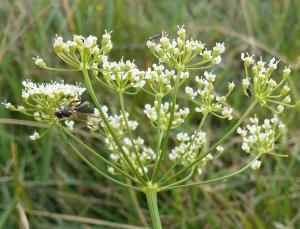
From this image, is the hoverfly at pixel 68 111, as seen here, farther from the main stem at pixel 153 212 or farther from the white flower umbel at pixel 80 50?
the main stem at pixel 153 212

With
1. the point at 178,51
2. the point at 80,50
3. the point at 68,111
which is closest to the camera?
the point at 80,50

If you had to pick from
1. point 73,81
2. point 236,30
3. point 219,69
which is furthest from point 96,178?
point 236,30

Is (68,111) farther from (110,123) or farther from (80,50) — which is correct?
(80,50)

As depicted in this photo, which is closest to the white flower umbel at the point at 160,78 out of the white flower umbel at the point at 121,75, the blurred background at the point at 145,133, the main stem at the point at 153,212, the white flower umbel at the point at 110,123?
the white flower umbel at the point at 121,75

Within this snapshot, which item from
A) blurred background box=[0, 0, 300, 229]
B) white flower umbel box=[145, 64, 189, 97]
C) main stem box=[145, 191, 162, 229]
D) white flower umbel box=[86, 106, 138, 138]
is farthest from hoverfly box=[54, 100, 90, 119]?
blurred background box=[0, 0, 300, 229]

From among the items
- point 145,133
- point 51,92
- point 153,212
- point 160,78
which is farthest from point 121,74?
point 145,133

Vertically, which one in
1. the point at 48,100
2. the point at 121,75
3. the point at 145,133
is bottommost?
the point at 48,100

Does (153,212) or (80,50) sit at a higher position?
(80,50)

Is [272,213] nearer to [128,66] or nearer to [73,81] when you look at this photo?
[73,81]

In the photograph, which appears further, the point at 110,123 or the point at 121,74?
the point at 110,123
